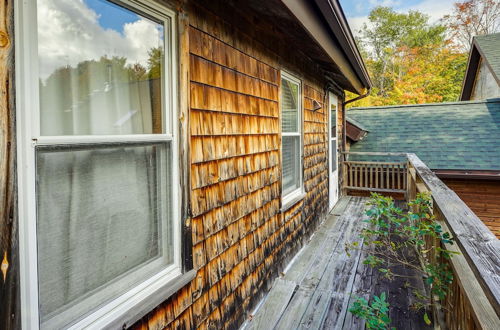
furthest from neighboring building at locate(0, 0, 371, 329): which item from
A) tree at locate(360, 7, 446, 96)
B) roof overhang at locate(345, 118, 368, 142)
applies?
tree at locate(360, 7, 446, 96)

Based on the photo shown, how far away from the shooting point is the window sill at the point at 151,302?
1278mm

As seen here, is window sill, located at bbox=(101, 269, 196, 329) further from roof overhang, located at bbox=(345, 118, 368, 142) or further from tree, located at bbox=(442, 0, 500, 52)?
tree, located at bbox=(442, 0, 500, 52)

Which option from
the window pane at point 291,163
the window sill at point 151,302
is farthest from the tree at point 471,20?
the window sill at point 151,302

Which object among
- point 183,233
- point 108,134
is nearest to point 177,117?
point 108,134

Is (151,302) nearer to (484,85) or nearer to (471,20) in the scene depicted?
(484,85)

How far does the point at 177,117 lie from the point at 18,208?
34.3 inches

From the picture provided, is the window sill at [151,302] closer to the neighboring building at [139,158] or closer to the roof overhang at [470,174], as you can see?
the neighboring building at [139,158]

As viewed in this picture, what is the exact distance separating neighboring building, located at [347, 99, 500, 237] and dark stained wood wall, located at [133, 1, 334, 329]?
669cm

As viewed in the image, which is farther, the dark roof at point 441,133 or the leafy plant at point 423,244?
the dark roof at point 441,133

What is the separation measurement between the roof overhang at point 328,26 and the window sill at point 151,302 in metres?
1.74

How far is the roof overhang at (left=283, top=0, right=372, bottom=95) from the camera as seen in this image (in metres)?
2.17

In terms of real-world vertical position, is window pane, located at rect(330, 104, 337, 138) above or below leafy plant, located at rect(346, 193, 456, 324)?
above

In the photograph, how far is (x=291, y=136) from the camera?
371cm

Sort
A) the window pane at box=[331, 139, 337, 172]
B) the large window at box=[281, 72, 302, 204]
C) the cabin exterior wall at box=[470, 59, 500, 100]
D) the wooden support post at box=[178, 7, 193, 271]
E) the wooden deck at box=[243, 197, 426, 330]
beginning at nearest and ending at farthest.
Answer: the wooden support post at box=[178, 7, 193, 271] < the wooden deck at box=[243, 197, 426, 330] < the large window at box=[281, 72, 302, 204] < the window pane at box=[331, 139, 337, 172] < the cabin exterior wall at box=[470, 59, 500, 100]
